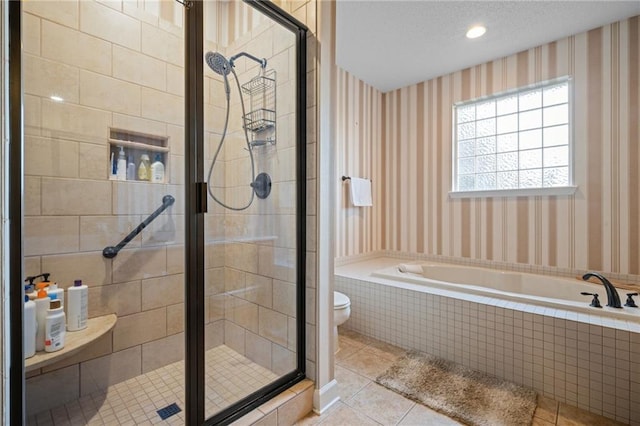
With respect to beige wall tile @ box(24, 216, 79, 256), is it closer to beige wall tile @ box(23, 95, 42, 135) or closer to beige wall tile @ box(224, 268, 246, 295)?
beige wall tile @ box(23, 95, 42, 135)

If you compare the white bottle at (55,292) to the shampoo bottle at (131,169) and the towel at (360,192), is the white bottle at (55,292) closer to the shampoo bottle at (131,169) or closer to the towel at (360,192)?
the shampoo bottle at (131,169)

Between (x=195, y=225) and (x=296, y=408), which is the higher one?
(x=195, y=225)

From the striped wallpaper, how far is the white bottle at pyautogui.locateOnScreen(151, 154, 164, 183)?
1745 millimetres

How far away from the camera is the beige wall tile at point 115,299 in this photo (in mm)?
1636

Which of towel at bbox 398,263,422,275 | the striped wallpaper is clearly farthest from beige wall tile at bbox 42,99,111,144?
towel at bbox 398,263,422,275

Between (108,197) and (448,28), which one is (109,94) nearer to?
(108,197)

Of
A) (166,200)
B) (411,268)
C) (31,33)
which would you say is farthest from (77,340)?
(411,268)

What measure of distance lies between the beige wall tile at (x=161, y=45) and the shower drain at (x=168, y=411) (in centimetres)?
191

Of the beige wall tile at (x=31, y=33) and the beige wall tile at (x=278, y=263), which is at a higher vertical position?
the beige wall tile at (x=31, y=33)

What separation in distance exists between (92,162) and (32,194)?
1.03 feet

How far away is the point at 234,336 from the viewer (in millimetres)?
1671

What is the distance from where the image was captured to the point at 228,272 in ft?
5.42

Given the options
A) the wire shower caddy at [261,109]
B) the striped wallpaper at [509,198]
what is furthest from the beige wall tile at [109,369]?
the striped wallpaper at [509,198]

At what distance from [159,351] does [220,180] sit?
1.19 m
